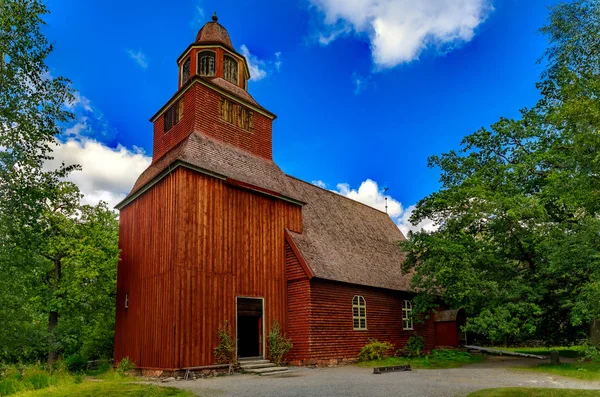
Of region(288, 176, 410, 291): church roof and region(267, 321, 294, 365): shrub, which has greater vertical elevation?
region(288, 176, 410, 291): church roof

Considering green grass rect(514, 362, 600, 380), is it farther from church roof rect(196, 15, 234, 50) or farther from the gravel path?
church roof rect(196, 15, 234, 50)

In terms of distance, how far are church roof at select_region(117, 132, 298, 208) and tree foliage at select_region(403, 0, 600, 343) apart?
783 centimetres

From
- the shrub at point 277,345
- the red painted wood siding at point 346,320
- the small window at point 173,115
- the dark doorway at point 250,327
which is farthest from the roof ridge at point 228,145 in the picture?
the shrub at point 277,345

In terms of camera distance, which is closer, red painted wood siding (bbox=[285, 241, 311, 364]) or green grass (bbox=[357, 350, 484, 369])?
green grass (bbox=[357, 350, 484, 369])

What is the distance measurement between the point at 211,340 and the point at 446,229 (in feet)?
40.7

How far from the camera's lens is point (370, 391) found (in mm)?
11836

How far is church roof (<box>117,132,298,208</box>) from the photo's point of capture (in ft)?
63.8

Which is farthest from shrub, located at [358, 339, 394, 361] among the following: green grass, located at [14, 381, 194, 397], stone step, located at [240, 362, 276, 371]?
green grass, located at [14, 381, 194, 397]

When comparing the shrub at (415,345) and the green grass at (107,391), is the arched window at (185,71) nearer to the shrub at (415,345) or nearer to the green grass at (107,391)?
the green grass at (107,391)

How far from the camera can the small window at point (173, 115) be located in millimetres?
22405

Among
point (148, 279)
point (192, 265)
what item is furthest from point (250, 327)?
point (192, 265)

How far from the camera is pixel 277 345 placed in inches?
784

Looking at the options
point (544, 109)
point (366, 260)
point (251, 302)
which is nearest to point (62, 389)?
point (251, 302)

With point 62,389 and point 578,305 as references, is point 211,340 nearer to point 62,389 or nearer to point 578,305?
point 62,389
